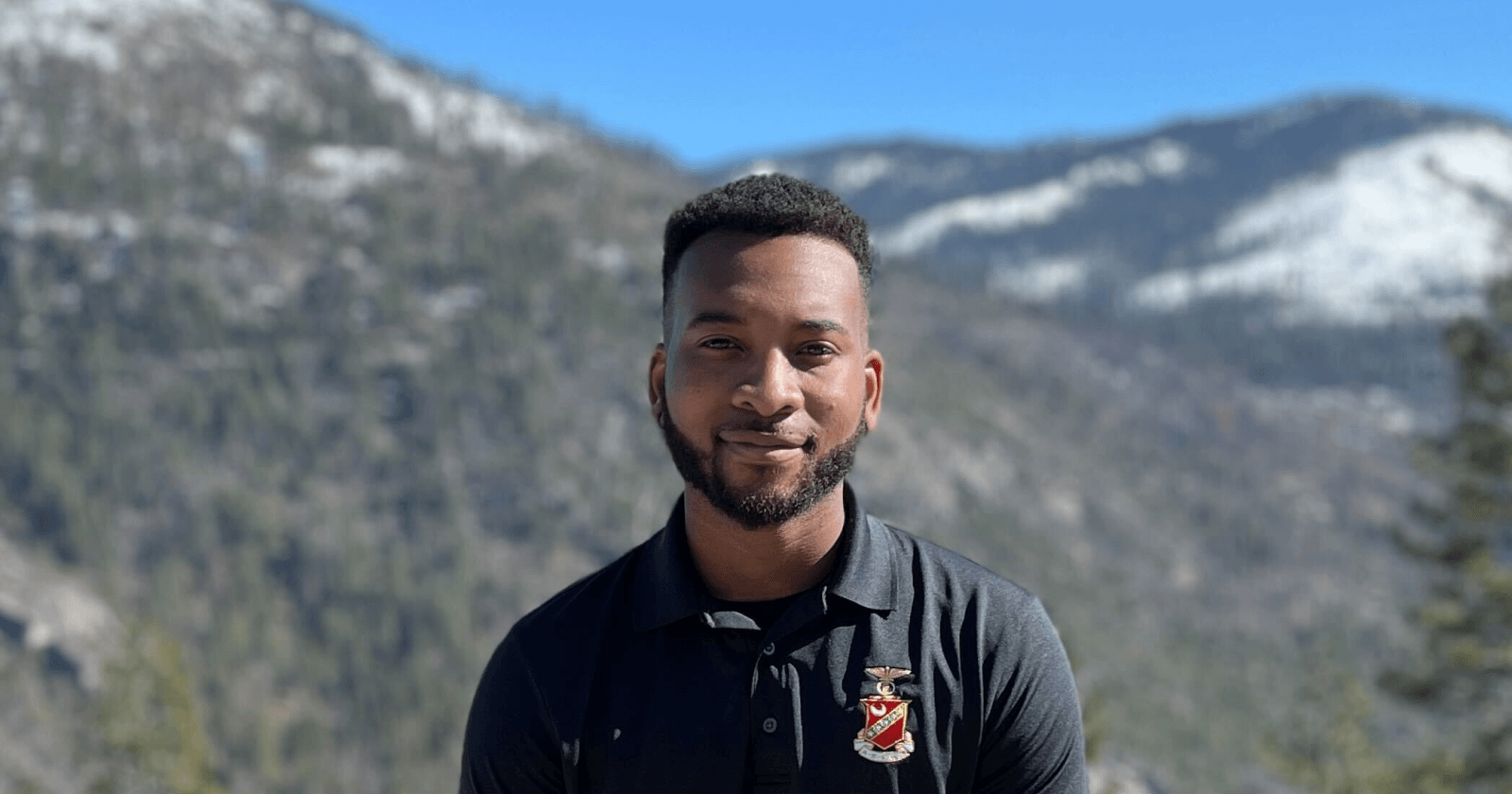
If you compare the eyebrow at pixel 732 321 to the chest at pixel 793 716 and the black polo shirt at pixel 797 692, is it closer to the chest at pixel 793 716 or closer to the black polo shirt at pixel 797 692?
Answer: the black polo shirt at pixel 797 692

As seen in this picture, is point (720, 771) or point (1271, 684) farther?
point (1271, 684)

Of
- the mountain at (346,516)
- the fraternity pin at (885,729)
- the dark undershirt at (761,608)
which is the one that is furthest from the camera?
the mountain at (346,516)

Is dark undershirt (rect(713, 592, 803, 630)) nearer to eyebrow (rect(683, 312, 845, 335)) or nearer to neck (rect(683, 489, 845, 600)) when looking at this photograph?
neck (rect(683, 489, 845, 600))

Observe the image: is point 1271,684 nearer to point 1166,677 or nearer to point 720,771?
point 1166,677

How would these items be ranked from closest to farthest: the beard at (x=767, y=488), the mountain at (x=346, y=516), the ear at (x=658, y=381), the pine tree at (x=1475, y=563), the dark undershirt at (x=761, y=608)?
the beard at (x=767, y=488), the dark undershirt at (x=761, y=608), the ear at (x=658, y=381), the pine tree at (x=1475, y=563), the mountain at (x=346, y=516)

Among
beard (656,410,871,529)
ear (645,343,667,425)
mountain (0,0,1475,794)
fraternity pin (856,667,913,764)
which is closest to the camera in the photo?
fraternity pin (856,667,913,764)

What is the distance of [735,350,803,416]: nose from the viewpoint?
10.7 feet

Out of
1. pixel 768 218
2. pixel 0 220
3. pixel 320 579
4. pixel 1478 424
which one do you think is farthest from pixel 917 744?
pixel 0 220

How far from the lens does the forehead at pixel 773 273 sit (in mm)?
3303

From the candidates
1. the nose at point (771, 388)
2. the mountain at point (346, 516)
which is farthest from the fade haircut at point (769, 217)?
the mountain at point (346, 516)

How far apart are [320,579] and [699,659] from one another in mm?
148514

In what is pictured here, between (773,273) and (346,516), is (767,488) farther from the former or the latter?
(346,516)

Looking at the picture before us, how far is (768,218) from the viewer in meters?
3.32

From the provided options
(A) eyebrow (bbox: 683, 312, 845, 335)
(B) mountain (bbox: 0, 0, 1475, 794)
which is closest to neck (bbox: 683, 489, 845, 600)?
(A) eyebrow (bbox: 683, 312, 845, 335)
